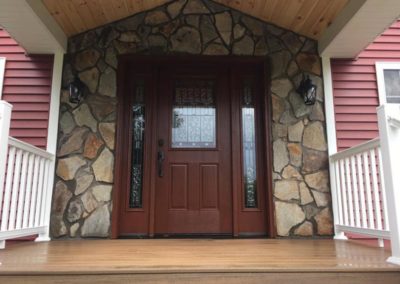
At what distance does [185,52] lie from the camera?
3842 mm

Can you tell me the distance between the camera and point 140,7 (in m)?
3.79

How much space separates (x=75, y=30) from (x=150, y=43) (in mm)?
822

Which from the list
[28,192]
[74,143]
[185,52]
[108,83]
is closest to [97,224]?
[28,192]

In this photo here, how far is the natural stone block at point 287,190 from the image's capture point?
359 cm

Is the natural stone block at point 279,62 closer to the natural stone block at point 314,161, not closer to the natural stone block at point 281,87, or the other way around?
the natural stone block at point 281,87

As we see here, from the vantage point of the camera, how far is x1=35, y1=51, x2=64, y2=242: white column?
344 cm

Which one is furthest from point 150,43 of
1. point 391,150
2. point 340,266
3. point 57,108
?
point 340,266

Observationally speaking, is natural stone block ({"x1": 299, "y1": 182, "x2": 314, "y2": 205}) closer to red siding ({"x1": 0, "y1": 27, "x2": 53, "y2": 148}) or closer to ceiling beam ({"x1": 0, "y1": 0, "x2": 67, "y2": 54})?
red siding ({"x1": 0, "y1": 27, "x2": 53, "y2": 148})

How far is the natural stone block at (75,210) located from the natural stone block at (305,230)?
7.29 ft

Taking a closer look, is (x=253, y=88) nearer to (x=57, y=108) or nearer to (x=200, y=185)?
(x=200, y=185)

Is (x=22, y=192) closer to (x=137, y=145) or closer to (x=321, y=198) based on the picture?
(x=137, y=145)

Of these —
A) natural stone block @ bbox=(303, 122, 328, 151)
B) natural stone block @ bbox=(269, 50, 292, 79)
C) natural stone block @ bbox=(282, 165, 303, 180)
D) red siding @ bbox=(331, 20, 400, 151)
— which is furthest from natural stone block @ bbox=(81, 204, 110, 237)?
red siding @ bbox=(331, 20, 400, 151)

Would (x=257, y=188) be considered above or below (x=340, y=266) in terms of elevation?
above

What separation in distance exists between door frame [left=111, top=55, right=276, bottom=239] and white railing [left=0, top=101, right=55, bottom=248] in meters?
0.68
